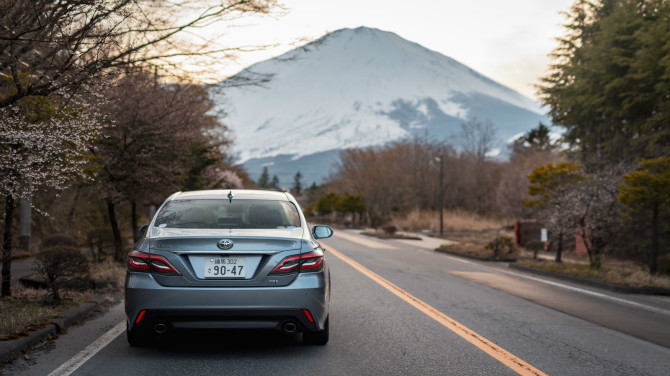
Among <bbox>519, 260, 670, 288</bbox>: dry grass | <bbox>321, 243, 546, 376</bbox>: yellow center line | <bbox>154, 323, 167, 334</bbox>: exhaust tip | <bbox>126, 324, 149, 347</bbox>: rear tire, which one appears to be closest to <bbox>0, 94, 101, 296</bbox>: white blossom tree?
<bbox>126, 324, 149, 347</bbox>: rear tire

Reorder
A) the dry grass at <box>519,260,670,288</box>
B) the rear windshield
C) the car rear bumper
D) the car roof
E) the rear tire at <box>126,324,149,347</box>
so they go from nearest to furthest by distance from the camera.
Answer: the car rear bumper
the rear tire at <box>126,324,149,347</box>
the rear windshield
the car roof
the dry grass at <box>519,260,670,288</box>

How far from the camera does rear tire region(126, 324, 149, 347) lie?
6.52m

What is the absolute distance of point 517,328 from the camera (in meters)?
8.30

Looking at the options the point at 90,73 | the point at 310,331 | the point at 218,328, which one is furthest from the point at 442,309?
the point at 90,73

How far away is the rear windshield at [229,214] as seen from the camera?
669cm

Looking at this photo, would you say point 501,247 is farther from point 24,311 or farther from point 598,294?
point 24,311

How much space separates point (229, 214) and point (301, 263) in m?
1.33

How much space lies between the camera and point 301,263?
6.21 m

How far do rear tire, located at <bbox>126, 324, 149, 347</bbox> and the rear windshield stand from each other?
43.5 inches

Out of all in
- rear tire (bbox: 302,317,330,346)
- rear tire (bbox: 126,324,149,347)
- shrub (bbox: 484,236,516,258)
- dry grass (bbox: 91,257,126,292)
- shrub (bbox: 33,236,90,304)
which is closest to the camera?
rear tire (bbox: 126,324,149,347)

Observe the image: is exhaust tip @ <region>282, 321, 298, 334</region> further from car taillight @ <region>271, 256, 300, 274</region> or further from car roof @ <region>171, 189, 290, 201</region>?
car roof @ <region>171, 189, 290, 201</region>

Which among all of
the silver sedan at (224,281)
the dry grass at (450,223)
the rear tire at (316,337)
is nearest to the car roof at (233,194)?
the silver sedan at (224,281)

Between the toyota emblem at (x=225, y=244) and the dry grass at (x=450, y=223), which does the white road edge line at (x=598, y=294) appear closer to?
the toyota emblem at (x=225, y=244)

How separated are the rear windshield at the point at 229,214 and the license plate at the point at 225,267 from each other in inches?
23.0
